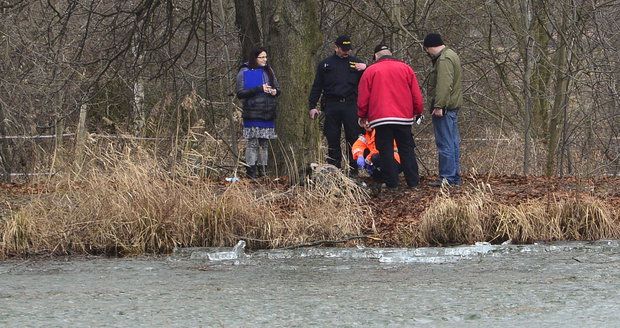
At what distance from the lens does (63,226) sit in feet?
33.4

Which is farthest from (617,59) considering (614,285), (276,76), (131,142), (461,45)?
(614,285)

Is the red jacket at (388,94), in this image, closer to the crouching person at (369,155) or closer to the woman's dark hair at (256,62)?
the crouching person at (369,155)

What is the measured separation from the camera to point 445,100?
12.3m

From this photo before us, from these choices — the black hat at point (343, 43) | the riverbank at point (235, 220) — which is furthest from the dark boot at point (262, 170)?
the riverbank at point (235, 220)

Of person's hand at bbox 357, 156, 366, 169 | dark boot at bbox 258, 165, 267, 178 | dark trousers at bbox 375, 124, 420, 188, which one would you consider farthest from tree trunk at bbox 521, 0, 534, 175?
dark trousers at bbox 375, 124, 420, 188

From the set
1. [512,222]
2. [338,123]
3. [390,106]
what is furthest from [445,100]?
[512,222]

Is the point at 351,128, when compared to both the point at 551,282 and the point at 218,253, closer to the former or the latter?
the point at 218,253

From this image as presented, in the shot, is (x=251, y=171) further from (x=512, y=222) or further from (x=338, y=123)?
(x=512, y=222)

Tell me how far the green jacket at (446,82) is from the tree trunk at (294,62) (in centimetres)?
182

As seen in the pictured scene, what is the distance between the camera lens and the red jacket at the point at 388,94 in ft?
39.8

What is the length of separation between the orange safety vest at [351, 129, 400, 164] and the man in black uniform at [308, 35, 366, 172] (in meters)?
0.16

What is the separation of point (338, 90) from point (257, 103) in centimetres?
130

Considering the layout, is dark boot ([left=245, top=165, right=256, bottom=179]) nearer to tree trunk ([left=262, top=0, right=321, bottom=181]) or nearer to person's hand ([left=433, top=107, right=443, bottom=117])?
tree trunk ([left=262, top=0, right=321, bottom=181])

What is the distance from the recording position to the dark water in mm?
6758
